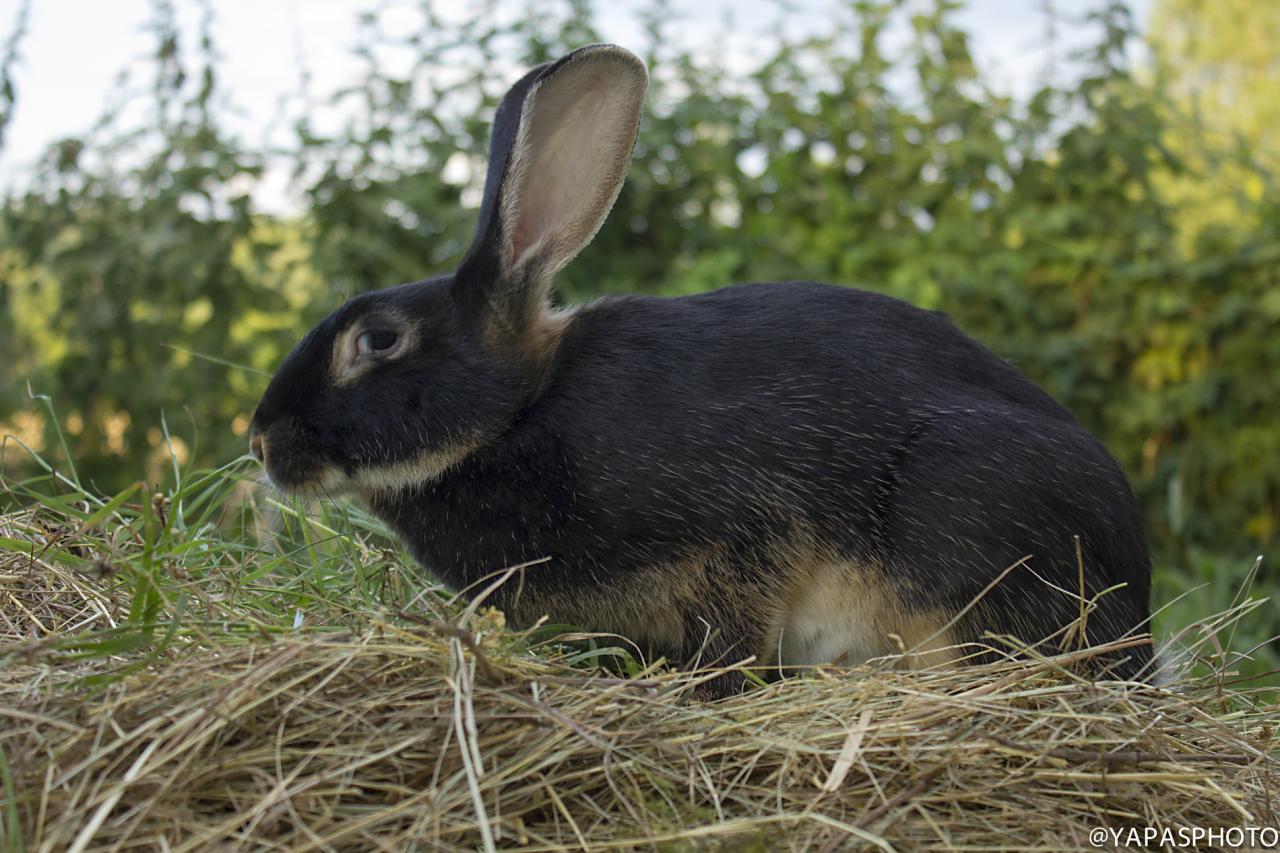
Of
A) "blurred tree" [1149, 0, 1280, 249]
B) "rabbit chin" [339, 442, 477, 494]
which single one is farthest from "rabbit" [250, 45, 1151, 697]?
"blurred tree" [1149, 0, 1280, 249]

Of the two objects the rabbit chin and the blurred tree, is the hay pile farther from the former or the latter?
the blurred tree

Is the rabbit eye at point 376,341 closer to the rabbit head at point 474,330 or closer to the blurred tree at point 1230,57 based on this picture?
the rabbit head at point 474,330

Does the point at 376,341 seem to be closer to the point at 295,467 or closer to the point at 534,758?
the point at 295,467

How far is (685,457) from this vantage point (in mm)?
3160

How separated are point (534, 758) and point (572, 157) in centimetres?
180

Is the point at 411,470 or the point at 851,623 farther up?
the point at 411,470

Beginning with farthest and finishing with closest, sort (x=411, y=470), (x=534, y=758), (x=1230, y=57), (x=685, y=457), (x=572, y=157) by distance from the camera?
(x=1230, y=57) < (x=572, y=157) < (x=411, y=470) < (x=685, y=457) < (x=534, y=758)

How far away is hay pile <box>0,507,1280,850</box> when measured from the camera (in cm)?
206

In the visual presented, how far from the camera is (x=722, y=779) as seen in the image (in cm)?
236

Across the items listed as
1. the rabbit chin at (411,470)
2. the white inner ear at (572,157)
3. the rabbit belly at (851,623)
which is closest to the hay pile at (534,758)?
the rabbit belly at (851,623)

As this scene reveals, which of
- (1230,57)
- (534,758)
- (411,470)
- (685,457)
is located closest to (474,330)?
(411,470)

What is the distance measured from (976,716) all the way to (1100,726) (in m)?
0.25

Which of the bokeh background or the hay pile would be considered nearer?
the hay pile

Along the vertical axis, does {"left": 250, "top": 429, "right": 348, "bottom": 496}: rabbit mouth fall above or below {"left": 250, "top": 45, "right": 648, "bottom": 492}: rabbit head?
below
